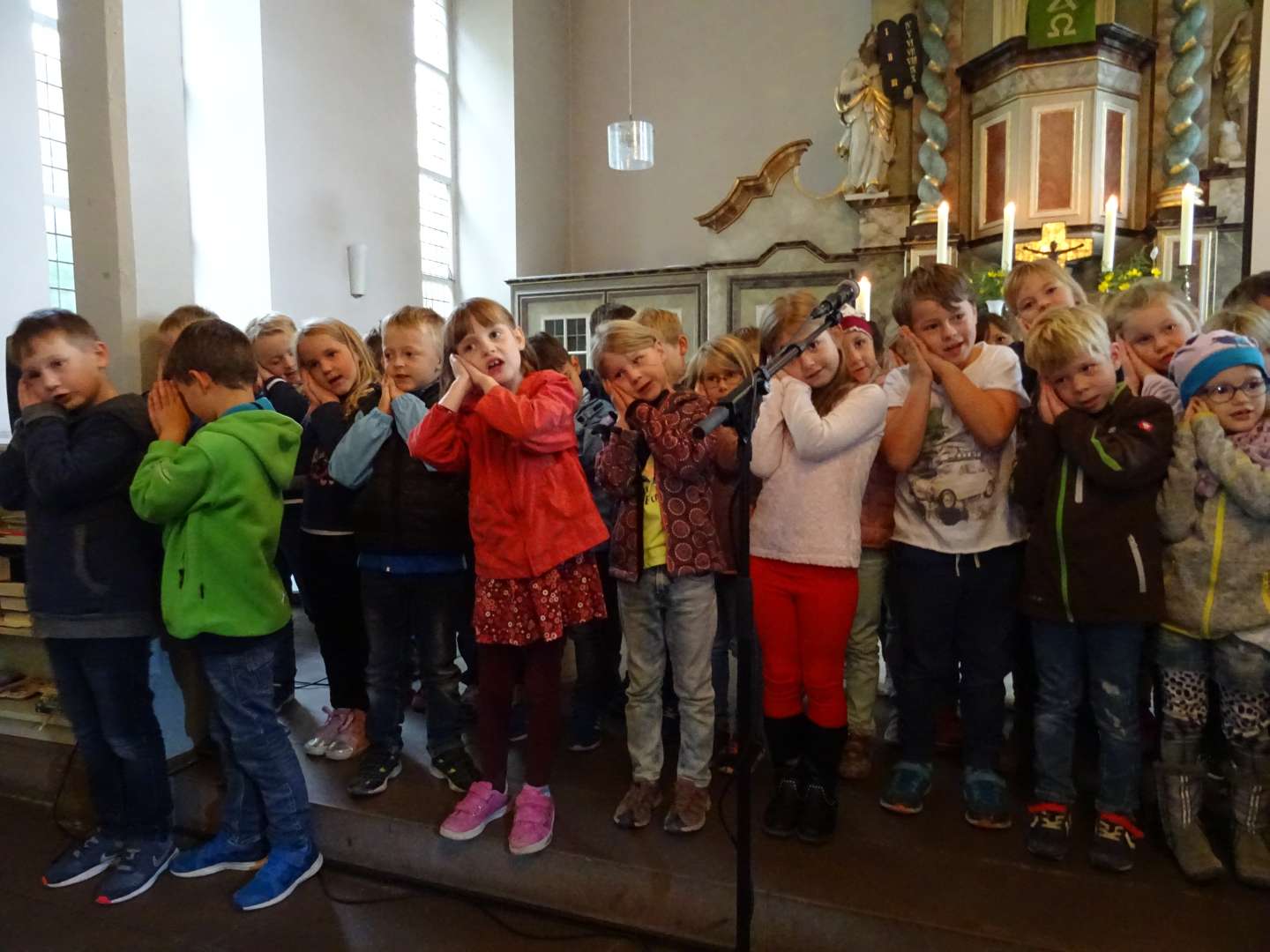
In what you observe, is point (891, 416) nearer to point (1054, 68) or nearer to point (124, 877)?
point (124, 877)

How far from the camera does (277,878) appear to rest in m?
2.21

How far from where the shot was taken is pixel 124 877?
2.24 meters

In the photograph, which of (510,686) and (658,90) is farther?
(658,90)

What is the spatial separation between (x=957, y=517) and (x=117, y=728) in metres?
2.18

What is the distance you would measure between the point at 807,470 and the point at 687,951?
Answer: 3.75 feet

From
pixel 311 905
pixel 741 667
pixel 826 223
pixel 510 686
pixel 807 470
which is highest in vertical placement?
pixel 826 223

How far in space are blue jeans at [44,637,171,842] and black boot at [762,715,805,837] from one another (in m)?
1.61

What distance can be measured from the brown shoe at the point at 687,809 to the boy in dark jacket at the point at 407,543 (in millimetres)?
569

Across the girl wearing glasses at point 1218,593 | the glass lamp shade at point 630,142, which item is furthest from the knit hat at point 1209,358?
the glass lamp shade at point 630,142

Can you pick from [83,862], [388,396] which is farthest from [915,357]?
[83,862]

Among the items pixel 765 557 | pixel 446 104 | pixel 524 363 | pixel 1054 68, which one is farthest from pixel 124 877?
pixel 446 104

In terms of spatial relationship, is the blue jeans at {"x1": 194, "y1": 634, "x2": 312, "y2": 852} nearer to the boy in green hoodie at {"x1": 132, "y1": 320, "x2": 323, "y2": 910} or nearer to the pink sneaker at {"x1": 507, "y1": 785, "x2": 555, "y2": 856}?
the boy in green hoodie at {"x1": 132, "y1": 320, "x2": 323, "y2": 910}

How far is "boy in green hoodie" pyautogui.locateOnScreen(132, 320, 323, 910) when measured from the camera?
81.8 inches

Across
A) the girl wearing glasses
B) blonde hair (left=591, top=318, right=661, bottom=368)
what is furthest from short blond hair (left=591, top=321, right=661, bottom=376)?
the girl wearing glasses
